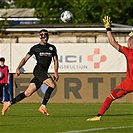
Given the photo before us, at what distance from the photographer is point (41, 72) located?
64.5 ft

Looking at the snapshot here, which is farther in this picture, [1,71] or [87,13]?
[87,13]

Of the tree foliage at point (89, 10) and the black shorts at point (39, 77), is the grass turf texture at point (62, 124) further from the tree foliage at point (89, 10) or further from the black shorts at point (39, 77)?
the tree foliage at point (89, 10)

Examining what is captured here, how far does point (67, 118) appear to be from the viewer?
746 inches

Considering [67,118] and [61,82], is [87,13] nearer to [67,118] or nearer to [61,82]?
[61,82]

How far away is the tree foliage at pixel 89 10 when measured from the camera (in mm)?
66188

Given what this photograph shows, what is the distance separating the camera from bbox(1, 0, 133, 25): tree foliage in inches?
2606

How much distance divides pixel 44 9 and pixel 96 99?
40.3 meters

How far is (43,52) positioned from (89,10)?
47.5 m

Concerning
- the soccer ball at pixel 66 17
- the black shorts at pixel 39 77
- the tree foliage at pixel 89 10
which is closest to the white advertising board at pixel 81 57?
the soccer ball at pixel 66 17

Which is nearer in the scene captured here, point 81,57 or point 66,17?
point 66,17

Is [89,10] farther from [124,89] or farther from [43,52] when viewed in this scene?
[124,89]

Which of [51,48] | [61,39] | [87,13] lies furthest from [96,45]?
[87,13]

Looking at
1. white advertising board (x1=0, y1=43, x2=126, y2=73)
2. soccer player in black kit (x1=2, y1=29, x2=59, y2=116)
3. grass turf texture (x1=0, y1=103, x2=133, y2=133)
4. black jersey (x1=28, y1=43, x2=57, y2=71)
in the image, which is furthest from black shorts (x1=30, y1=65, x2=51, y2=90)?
white advertising board (x1=0, y1=43, x2=126, y2=73)

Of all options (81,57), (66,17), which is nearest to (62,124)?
(66,17)
